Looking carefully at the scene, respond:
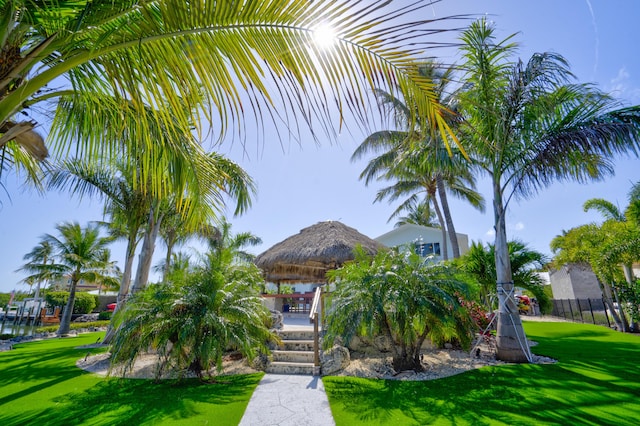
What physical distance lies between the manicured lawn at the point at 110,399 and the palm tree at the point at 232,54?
4306 mm

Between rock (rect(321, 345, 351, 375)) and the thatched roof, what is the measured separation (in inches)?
161

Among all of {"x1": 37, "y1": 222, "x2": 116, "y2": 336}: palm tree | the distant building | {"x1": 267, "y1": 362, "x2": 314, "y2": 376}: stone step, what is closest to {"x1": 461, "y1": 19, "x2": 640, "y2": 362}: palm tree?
{"x1": 267, "y1": 362, "x2": 314, "y2": 376}: stone step

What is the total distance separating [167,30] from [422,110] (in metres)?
1.50

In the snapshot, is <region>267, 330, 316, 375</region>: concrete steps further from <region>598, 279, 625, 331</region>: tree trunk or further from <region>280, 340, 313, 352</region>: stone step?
<region>598, 279, 625, 331</region>: tree trunk

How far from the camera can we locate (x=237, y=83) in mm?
1812

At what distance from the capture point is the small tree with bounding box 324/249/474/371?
6027mm

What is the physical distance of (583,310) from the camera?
677 inches

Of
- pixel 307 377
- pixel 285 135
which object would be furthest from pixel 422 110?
pixel 307 377

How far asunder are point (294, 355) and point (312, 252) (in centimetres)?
499

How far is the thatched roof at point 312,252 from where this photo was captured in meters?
11.9

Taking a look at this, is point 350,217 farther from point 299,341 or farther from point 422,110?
point 422,110

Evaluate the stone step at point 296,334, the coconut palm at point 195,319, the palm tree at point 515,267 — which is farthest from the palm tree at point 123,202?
the palm tree at point 515,267

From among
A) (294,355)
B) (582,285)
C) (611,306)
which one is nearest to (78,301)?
(294,355)

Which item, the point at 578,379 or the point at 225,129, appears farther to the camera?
the point at 578,379
